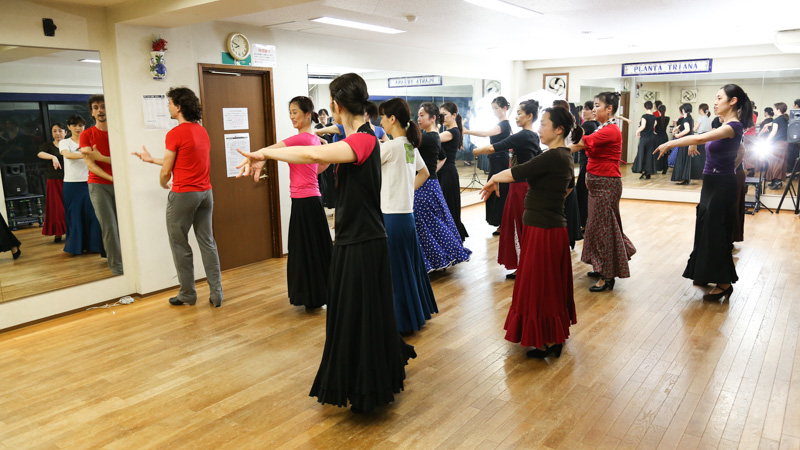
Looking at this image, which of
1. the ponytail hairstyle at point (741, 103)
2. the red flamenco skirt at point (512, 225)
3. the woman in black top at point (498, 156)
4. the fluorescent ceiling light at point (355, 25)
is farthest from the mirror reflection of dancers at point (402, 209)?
the ponytail hairstyle at point (741, 103)

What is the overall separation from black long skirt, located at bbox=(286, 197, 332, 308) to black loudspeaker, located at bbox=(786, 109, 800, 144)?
28.1 feet

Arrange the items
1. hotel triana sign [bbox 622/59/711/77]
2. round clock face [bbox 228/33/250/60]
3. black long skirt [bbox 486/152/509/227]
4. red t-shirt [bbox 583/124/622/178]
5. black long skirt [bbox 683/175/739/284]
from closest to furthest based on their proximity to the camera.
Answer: black long skirt [bbox 683/175/739/284] → red t-shirt [bbox 583/124/622/178] → round clock face [bbox 228/33/250/60] → black long skirt [bbox 486/152/509/227] → hotel triana sign [bbox 622/59/711/77]

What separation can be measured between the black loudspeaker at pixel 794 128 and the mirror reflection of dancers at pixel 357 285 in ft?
30.2

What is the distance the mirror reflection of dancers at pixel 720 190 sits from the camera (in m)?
4.50

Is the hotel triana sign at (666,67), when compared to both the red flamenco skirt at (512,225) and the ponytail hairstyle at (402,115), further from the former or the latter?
the ponytail hairstyle at (402,115)

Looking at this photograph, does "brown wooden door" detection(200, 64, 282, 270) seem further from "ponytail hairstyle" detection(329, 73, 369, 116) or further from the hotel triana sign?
the hotel triana sign

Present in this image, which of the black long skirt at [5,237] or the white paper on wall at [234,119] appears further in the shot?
the white paper on wall at [234,119]

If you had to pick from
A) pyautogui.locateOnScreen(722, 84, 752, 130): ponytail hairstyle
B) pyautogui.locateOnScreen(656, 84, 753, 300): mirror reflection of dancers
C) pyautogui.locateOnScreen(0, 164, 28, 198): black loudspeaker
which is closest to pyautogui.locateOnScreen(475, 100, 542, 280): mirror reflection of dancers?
pyautogui.locateOnScreen(656, 84, 753, 300): mirror reflection of dancers

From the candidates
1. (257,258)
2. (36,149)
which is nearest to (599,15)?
(257,258)

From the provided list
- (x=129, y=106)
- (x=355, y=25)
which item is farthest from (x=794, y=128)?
(x=129, y=106)

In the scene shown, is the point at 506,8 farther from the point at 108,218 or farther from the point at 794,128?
the point at 794,128

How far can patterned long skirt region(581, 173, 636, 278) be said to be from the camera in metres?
5.02

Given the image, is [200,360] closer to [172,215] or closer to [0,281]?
[172,215]

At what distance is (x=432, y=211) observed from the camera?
5301mm
